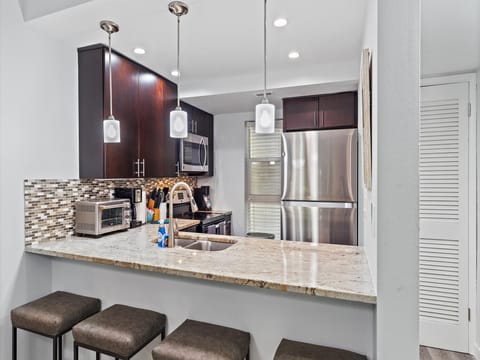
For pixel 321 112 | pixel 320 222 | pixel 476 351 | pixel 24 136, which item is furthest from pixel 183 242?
pixel 476 351

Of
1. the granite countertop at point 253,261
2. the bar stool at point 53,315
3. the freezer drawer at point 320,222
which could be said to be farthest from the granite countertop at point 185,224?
the bar stool at point 53,315

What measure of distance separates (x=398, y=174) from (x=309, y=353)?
903 mm

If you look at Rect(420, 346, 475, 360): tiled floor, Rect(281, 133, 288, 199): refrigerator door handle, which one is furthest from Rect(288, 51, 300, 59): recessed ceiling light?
Rect(420, 346, 475, 360): tiled floor

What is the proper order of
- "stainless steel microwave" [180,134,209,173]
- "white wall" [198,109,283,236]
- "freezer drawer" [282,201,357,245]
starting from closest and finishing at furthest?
"freezer drawer" [282,201,357,245], "stainless steel microwave" [180,134,209,173], "white wall" [198,109,283,236]

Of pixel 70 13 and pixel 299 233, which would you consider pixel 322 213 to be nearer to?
pixel 299 233

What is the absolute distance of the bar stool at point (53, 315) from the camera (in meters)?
1.64

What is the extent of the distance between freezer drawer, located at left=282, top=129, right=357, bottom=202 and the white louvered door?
2.03 ft

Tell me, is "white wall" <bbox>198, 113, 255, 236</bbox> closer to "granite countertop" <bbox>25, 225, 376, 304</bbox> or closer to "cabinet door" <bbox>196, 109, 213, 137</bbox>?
"cabinet door" <bbox>196, 109, 213, 137</bbox>

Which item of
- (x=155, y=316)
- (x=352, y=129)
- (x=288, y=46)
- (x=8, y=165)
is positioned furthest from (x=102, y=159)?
(x=352, y=129)

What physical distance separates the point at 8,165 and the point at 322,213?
261 centimetres

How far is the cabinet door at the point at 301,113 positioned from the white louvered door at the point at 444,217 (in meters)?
1.03

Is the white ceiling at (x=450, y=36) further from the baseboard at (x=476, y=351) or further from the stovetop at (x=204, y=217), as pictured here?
the stovetop at (x=204, y=217)

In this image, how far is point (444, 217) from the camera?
257 cm

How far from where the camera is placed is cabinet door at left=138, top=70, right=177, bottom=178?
2766 millimetres
